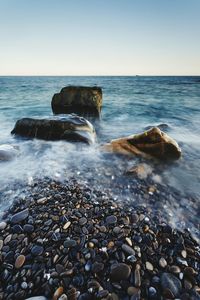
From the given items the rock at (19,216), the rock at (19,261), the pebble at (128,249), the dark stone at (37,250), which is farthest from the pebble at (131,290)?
the rock at (19,216)

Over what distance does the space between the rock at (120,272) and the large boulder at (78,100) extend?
1099cm

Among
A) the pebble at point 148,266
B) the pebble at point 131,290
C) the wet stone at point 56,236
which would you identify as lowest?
the wet stone at point 56,236

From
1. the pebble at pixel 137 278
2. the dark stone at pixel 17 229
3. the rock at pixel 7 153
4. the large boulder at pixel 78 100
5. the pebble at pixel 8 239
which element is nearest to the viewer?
the pebble at pixel 137 278

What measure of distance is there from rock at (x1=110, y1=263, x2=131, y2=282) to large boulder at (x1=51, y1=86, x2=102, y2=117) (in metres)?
11.0

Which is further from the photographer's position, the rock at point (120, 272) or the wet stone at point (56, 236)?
the wet stone at point (56, 236)

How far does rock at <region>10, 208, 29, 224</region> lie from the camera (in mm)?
3058

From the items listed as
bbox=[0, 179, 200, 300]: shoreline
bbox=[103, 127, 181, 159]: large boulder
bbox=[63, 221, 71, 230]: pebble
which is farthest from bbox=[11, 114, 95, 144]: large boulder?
bbox=[63, 221, 71, 230]: pebble

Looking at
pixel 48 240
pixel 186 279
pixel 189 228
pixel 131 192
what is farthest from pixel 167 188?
pixel 48 240

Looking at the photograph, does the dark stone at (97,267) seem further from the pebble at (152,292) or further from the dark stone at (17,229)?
the dark stone at (17,229)

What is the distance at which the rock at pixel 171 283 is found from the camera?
2146 millimetres

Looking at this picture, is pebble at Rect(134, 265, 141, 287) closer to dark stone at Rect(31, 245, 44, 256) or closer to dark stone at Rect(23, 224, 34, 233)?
dark stone at Rect(31, 245, 44, 256)

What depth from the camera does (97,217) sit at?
10.4 feet

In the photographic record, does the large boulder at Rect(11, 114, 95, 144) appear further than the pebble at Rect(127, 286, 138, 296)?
Yes

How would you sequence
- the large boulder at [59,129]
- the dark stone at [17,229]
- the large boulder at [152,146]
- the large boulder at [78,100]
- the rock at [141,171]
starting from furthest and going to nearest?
1. the large boulder at [78,100]
2. the large boulder at [59,129]
3. the large boulder at [152,146]
4. the rock at [141,171]
5. the dark stone at [17,229]
